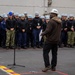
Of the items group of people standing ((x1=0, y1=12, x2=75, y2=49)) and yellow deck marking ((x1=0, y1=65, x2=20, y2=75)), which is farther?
group of people standing ((x1=0, y1=12, x2=75, y2=49))

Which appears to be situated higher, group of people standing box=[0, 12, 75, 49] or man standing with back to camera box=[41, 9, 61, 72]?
man standing with back to camera box=[41, 9, 61, 72]

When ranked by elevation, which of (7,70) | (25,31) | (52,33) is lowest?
(7,70)

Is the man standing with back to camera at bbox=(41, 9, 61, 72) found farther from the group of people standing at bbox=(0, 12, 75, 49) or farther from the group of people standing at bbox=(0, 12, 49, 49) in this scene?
the group of people standing at bbox=(0, 12, 49, 49)

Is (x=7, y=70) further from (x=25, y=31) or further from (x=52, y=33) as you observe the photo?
(x=25, y=31)

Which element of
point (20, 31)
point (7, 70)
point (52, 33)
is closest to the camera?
point (52, 33)

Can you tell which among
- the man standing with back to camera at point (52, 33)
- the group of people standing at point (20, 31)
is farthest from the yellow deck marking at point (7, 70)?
the group of people standing at point (20, 31)

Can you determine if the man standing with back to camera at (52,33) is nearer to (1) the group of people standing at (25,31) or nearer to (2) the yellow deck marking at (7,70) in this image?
(2) the yellow deck marking at (7,70)

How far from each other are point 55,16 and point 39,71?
6.34 ft

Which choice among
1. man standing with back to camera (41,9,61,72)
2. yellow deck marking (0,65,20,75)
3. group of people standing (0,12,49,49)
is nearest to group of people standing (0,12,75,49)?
group of people standing (0,12,49,49)

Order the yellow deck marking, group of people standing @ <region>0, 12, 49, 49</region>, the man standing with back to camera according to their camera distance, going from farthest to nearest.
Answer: group of people standing @ <region>0, 12, 49, 49</region>
the man standing with back to camera
the yellow deck marking

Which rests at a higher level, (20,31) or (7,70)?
(20,31)

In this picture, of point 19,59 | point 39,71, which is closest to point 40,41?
point 19,59

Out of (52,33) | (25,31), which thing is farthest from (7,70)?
(25,31)

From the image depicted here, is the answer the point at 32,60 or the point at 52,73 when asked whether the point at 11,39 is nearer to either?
the point at 32,60
